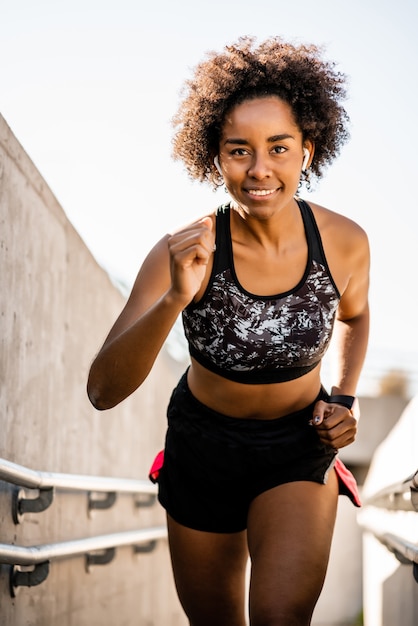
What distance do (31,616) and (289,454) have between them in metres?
1.33

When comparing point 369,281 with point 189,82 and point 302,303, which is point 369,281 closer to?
point 302,303

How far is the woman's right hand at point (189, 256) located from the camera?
223cm

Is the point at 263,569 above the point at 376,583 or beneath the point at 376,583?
above

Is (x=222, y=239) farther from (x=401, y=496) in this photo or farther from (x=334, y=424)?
(x=401, y=496)

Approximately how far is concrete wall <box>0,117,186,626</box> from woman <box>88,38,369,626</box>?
0.60 m

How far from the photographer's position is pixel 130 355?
247 centimetres

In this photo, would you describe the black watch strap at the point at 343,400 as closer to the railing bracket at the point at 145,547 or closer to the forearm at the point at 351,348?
the forearm at the point at 351,348

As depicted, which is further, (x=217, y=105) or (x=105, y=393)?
(x=217, y=105)

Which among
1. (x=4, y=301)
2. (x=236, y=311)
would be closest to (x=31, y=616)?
(x=4, y=301)

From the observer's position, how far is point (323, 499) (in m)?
2.85

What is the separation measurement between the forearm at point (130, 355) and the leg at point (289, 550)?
1.99ft

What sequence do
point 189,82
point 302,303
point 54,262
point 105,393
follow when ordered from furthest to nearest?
point 54,262, point 189,82, point 302,303, point 105,393

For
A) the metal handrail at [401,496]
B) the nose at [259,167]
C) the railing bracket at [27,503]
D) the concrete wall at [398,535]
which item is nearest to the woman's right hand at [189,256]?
the nose at [259,167]

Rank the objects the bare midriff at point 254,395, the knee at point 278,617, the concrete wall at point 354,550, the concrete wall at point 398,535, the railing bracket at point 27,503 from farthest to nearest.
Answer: the concrete wall at point 354,550 < the concrete wall at point 398,535 < the railing bracket at point 27,503 < the bare midriff at point 254,395 < the knee at point 278,617
